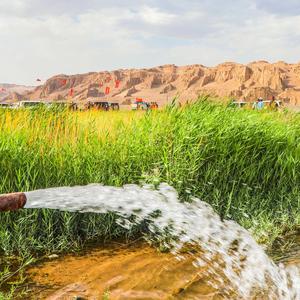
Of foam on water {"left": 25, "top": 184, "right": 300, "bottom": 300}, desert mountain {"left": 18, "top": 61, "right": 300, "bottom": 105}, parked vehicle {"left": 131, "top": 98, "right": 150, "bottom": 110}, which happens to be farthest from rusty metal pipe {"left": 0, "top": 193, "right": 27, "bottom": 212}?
desert mountain {"left": 18, "top": 61, "right": 300, "bottom": 105}

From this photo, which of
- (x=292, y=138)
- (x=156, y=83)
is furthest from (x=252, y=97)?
(x=292, y=138)

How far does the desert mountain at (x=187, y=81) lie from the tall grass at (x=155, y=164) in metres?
123

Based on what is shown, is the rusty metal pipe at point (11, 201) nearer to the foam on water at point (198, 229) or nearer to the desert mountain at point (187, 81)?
the foam on water at point (198, 229)

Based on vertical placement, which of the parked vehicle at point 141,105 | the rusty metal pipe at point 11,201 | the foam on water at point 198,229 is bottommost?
the foam on water at point 198,229

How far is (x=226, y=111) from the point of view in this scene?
767cm

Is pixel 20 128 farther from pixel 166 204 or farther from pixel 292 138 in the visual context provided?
pixel 292 138

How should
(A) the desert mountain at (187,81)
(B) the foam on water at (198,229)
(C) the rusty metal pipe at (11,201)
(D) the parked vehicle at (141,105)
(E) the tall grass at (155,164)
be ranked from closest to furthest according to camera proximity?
1. (C) the rusty metal pipe at (11,201)
2. (B) the foam on water at (198,229)
3. (E) the tall grass at (155,164)
4. (D) the parked vehicle at (141,105)
5. (A) the desert mountain at (187,81)

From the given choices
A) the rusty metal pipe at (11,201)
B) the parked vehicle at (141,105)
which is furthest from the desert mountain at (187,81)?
the rusty metal pipe at (11,201)

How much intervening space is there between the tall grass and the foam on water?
0.26 meters

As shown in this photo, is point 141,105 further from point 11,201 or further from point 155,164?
point 11,201

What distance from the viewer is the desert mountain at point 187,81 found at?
14500 centimetres

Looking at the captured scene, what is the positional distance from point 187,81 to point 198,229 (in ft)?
508

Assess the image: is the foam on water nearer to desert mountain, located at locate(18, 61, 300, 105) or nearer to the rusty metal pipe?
the rusty metal pipe

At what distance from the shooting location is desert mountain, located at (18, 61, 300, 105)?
145 meters
